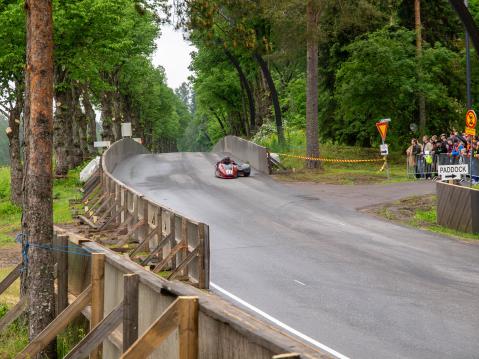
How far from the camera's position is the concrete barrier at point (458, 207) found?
63.4 feet

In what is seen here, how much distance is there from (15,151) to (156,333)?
30.3 m

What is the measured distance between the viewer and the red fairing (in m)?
34.2

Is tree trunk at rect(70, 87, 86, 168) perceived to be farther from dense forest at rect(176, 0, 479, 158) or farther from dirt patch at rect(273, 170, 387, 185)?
dirt patch at rect(273, 170, 387, 185)

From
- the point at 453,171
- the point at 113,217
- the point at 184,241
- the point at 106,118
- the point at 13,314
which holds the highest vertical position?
the point at 106,118

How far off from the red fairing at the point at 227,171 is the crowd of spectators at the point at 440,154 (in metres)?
8.17

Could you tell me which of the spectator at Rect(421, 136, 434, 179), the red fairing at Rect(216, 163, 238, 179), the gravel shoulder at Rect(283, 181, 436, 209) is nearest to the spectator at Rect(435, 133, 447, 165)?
the spectator at Rect(421, 136, 434, 179)

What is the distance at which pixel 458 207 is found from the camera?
20.0 metres

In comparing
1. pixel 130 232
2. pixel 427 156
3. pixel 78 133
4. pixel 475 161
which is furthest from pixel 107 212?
pixel 78 133

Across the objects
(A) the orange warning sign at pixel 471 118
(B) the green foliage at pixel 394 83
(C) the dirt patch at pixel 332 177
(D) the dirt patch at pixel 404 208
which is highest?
(B) the green foliage at pixel 394 83

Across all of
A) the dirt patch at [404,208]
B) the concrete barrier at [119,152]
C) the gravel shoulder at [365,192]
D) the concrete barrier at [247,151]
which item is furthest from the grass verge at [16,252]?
the dirt patch at [404,208]

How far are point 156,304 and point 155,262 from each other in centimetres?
859

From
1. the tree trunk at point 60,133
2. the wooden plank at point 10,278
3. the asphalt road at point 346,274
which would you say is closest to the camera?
the asphalt road at point 346,274

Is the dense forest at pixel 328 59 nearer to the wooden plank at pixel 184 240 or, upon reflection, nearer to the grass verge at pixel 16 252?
the grass verge at pixel 16 252

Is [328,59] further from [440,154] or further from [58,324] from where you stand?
[58,324]
